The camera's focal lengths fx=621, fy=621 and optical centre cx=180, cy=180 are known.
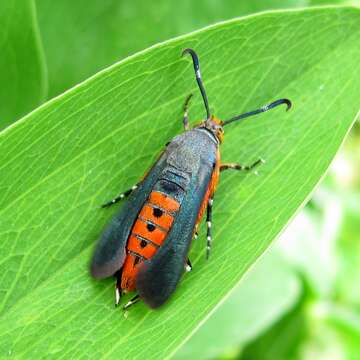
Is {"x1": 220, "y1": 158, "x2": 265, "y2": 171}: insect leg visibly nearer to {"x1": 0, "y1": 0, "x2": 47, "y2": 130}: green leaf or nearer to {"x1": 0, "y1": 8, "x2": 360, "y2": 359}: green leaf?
{"x1": 0, "y1": 8, "x2": 360, "y2": 359}: green leaf

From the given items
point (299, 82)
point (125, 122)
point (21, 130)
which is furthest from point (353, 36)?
point (21, 130)

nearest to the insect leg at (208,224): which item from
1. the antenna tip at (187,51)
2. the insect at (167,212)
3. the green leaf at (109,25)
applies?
the insect at (167,212)

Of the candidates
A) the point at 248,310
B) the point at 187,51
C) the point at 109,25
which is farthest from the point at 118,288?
the point at 248,310

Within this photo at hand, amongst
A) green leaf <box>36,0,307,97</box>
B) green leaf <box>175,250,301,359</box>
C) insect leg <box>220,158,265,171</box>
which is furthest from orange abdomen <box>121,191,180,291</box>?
green leaf <box>175,250,301,359</box>

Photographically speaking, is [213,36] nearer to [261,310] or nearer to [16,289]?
[16,289]

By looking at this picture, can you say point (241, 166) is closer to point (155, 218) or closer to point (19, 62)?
point (155, 218)

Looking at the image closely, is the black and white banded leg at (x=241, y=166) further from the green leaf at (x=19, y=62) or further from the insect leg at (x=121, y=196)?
the green leaf at (x=19, y=62)
